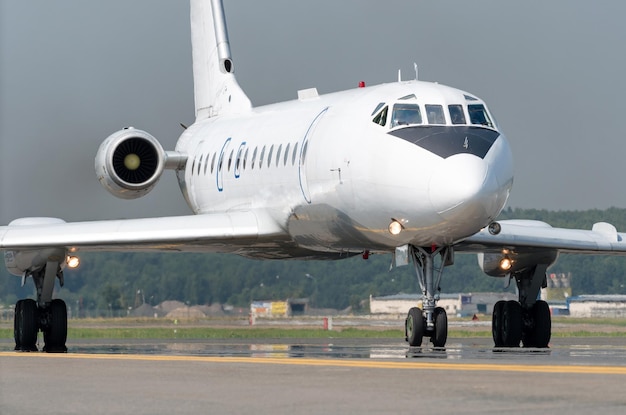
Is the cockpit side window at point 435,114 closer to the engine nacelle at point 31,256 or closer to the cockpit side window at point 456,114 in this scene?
the cockpit side window at point 456,114

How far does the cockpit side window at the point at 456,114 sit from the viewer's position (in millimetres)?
20980

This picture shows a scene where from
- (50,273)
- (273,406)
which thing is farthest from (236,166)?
(273,406)

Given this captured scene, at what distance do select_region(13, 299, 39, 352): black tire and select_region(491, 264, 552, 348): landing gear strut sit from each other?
8.24m

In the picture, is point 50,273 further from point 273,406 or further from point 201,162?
point 273,406

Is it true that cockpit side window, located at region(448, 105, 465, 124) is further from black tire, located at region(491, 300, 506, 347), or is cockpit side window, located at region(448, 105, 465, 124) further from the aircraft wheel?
black tire, located at region(491, 300, 506, 347)

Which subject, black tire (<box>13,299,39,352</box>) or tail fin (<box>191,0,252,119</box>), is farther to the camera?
tail fin (<box>191,0,252,119</box>)

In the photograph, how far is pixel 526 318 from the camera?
2575 centimetres

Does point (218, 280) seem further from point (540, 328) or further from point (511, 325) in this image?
point (511, 325)

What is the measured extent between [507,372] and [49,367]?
484cm

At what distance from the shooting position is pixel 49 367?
1434 cm

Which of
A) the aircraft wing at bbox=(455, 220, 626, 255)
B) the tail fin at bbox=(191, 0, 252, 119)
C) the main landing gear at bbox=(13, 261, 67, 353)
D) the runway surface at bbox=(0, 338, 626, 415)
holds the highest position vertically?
the tail fin at bbox=(191, 0, 252, 119)

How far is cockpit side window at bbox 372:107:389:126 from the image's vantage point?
21297 mm

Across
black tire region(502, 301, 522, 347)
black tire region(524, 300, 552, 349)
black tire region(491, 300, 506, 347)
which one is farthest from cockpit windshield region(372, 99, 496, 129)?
black tire region(524, 300, 552, 349)

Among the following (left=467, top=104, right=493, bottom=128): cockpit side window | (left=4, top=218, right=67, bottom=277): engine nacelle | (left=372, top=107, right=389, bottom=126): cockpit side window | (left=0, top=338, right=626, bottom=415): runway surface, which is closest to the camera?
(left=0, top=338, right=626, bottom=415): runway surface
